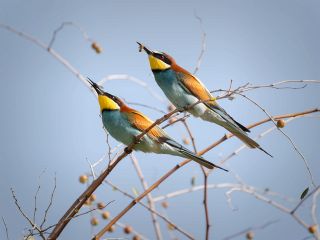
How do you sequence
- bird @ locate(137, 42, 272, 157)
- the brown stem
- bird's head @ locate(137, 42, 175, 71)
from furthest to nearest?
1. bird's head @ locate(137, 42, 175, 71)
2. bird @ locate(137, 42, 272, 157)
3. the brown stem

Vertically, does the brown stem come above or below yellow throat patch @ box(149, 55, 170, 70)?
below

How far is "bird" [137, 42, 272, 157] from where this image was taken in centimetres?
396

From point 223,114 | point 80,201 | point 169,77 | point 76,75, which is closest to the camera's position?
point 80,201

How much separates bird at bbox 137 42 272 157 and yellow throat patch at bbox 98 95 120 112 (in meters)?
0.46

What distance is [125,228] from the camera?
4.04 meters

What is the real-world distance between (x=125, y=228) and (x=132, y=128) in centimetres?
82

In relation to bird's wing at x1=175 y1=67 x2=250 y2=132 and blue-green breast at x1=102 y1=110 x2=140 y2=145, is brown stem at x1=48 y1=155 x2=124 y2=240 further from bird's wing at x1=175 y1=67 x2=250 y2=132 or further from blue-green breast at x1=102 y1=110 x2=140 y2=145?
bird's wing at x1=175 y1=67 x2=250 y2=132

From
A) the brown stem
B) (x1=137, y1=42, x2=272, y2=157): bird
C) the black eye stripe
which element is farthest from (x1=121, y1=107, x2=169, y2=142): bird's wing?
the brown stem

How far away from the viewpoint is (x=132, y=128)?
3756 millimetres

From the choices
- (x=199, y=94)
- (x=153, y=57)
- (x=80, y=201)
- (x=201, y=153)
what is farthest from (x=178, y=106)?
(x=80, y=201)

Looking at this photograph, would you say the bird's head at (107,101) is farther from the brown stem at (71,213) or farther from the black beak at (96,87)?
the brown stem at (71,213)

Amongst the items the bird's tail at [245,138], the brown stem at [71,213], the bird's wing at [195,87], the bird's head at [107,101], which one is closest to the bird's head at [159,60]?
the bird's wing at [195,87]

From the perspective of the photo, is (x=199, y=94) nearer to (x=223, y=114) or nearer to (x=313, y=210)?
(x=223, y=114)

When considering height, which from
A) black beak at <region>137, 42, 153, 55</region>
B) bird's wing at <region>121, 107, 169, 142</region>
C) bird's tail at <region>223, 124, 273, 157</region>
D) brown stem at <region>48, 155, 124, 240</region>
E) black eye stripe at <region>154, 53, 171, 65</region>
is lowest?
bird's tail at <region>223, 124, 273, 157</region>
